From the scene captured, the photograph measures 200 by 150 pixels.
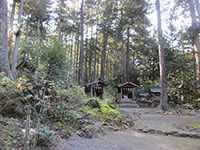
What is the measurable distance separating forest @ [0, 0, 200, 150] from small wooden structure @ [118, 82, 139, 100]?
3.9 inches

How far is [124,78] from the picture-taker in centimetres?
3406

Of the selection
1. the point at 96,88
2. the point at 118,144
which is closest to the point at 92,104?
the point at 118,144

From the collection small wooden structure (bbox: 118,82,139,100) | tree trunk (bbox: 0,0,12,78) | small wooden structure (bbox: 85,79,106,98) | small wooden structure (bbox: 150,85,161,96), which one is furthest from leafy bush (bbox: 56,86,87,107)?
small wooden structure (bbox: 150,85,161,96)

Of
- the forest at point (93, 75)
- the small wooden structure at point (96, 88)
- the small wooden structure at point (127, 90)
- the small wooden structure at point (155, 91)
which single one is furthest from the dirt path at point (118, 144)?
the small wooden structure at point (155, 91)

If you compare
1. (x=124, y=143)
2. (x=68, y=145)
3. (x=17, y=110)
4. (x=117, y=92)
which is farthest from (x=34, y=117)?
(x=117, y=92)

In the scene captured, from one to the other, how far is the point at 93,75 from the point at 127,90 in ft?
44.8

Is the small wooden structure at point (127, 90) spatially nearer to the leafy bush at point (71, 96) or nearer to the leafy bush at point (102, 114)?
the leafy bush at point (102, 114)

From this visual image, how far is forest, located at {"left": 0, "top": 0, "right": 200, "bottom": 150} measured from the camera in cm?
685

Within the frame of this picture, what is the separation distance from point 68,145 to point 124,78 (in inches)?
1101

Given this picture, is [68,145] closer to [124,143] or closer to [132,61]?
[124,143]

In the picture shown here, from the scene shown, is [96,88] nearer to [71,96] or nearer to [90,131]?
[71,96]

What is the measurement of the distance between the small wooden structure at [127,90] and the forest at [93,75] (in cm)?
10

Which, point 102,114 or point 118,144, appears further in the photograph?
point 102,114

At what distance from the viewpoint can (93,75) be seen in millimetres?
42906
